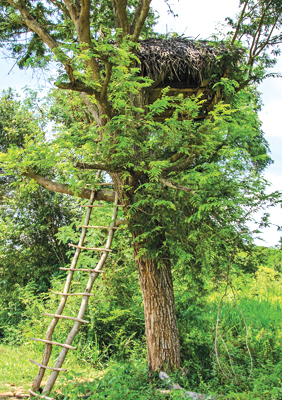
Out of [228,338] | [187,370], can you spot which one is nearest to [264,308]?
[228,338]

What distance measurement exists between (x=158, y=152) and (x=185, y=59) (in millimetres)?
1845

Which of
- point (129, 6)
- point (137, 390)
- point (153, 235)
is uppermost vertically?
point (129, 6)

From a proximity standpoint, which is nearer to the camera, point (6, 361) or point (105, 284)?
point (6, 361)

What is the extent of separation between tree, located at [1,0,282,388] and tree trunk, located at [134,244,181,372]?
0.03 ft

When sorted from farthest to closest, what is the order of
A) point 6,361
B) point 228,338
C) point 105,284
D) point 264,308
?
point 264,308 < point 105,284 < point 6,361 < point 228,338

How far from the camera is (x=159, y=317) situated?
350 centimetres

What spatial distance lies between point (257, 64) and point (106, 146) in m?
2.89

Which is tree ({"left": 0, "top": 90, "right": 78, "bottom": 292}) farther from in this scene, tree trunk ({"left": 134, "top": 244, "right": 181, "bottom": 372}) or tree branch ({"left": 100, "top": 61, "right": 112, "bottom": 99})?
tree branch ({"left": 100, "top": 61, "right": 112, "bottom": 99})

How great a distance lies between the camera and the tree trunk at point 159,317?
3439mm

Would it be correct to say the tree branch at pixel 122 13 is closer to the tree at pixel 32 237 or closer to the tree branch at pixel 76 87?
the tree branch at pixel 76 87

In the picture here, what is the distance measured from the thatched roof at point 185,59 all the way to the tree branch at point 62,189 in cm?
184

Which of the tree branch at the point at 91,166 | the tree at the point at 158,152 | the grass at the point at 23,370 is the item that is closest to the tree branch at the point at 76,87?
the tree at the point at 158,152

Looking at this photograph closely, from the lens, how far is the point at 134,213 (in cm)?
346

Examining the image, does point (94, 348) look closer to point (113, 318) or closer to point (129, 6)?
point (113, 318)
